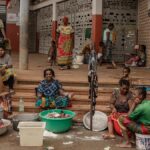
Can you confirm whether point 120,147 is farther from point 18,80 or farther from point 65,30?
point 65,30

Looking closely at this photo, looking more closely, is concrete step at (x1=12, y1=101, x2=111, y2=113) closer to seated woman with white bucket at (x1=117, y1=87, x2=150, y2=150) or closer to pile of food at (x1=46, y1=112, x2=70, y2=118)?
pile of food at (x1=46, y1=112, x2=70, y2=118)

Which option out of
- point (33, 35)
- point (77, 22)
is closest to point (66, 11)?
point (77, 22)

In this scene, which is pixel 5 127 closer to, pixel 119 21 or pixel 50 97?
pixel 50 97

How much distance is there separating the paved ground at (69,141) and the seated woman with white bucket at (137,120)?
0.99ft

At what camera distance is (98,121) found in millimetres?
6926

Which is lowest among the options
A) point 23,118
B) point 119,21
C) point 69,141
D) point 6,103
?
point 69,141

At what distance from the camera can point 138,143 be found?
5.75 meters

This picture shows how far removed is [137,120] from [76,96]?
2.55m

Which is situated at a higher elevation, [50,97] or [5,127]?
[50,97]

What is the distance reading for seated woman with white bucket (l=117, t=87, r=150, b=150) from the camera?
5.66 m

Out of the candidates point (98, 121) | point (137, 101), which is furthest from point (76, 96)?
point (137, 101)

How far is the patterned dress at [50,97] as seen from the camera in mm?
7379

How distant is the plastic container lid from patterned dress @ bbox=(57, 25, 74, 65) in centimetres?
416

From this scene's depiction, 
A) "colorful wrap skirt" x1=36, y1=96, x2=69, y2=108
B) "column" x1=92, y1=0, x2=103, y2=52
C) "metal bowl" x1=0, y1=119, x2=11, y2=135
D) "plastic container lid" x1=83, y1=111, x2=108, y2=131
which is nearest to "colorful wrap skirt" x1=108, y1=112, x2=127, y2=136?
"plastic container lid" x1=83, y1=111, x2=108, y2=131
